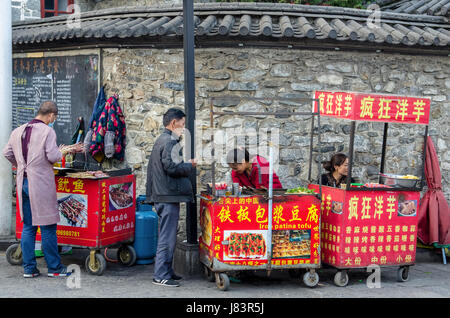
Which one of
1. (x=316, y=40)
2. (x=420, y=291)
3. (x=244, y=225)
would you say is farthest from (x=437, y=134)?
(x=244, y=225)

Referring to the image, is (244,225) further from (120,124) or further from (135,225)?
(120,124)

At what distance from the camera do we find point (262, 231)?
259 inches

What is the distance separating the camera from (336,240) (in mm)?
6848

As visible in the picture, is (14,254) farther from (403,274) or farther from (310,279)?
(403,274)

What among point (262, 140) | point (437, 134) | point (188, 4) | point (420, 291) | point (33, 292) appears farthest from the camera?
point (437, 134)

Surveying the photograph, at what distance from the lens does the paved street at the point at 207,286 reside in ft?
21.0

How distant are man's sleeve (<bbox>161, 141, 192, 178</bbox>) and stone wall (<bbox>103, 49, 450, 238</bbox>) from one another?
7.16 feet

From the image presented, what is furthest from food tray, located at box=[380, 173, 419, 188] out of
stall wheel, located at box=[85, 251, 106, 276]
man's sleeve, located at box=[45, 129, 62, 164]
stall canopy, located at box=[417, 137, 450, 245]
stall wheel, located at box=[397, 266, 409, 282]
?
man's sleeve, located at box=[45, 129, 62, 164]

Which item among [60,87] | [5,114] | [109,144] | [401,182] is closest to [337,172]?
[401,182]

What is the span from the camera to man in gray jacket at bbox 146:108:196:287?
6.66 metres

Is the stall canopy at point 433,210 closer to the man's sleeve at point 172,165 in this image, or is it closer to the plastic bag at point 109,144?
the man's sleeve at point 172,165

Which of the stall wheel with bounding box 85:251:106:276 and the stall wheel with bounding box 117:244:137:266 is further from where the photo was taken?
the stall wheel with bounding box 117:244:137:266

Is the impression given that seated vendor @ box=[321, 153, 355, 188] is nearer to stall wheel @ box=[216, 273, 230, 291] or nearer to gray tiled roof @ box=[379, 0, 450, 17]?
stall wheel @ box=[216, 273, 230, 291]

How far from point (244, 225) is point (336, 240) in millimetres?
1092
